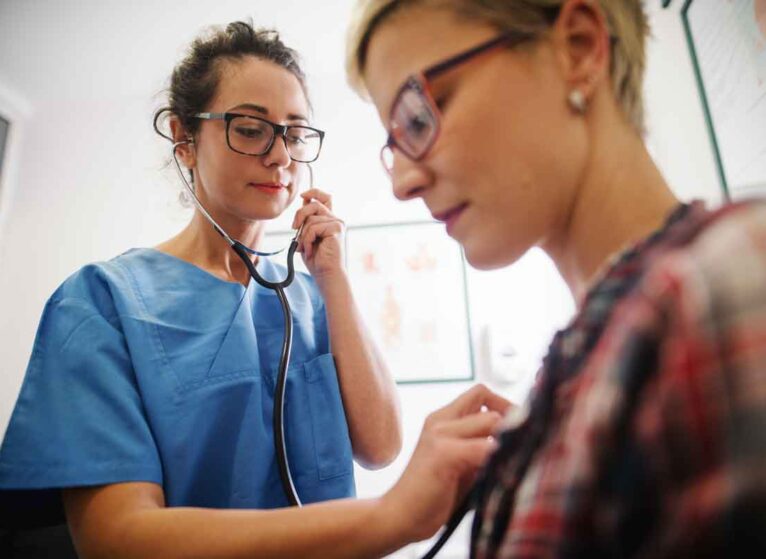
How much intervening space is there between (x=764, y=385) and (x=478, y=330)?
1.75 meters

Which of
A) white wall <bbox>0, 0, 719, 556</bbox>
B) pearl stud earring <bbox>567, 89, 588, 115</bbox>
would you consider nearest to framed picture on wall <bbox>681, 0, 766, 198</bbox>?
white wall <bbox>0, 0, 719, 556</bbox>

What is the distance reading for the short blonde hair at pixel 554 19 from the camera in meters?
0.47

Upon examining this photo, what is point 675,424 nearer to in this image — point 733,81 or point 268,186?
point 268,186

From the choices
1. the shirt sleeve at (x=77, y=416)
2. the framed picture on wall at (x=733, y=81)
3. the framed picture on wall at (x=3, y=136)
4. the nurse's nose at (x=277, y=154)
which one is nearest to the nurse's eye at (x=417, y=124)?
the nurse's nose at (x=277, y=154)

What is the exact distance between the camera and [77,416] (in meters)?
0.62

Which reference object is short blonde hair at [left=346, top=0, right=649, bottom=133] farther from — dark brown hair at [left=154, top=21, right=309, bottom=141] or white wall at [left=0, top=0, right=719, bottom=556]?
white wall at [left=0, top=0, right=719, bottom=556]

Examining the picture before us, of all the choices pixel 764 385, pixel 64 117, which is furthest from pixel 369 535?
pixel 64 117

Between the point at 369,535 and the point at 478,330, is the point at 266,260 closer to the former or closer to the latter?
the point at 369,535

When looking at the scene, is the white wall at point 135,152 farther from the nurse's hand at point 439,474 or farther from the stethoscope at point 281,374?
the nurse's hand at point 439,474

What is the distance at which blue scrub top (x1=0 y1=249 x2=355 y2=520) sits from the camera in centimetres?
61

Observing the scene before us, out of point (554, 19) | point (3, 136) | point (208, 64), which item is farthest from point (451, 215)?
point (3, 136)

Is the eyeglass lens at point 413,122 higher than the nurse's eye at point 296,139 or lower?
lower

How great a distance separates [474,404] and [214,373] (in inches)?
17.3

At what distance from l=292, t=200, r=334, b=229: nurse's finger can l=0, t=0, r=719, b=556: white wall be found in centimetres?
96
